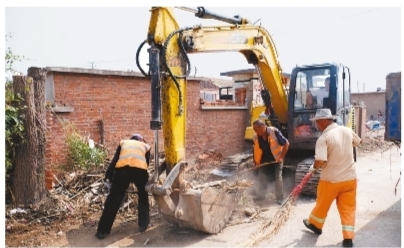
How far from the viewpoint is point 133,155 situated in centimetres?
552

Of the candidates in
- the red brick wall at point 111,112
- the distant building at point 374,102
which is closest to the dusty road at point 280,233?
the red brick wall at point 111,112

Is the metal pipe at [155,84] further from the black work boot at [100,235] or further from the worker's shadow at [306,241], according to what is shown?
the worker's shadow at [306,241]

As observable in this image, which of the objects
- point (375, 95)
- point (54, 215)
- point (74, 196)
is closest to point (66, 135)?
point (74, 196)

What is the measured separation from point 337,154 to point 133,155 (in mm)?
2926

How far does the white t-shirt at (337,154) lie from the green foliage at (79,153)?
4.94 metres

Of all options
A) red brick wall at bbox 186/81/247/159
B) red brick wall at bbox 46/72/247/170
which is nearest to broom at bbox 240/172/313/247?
red brick wall at bbox 46/72/247/170

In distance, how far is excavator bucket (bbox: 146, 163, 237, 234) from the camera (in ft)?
15.7

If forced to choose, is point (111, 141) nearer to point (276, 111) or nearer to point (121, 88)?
point (121, 88)

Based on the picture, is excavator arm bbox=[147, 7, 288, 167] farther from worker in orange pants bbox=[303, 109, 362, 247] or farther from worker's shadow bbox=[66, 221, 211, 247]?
worker in orange pants bbox=[303, 109, 362, 247]

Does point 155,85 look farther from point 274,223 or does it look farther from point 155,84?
point 274,223

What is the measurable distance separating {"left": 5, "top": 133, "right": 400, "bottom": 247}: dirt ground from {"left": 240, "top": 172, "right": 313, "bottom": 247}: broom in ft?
0.82

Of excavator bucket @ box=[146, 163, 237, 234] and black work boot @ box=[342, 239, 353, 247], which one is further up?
excavator bucket @ box=[146, 163, 237, 234]

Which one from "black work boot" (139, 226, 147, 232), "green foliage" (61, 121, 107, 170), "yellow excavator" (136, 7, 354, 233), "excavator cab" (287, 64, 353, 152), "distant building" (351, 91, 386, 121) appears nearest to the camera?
"yellow excavator" (136, 7, 354, 233)

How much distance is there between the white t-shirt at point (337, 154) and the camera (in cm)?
478
